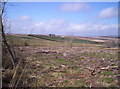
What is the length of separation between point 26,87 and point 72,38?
26.7m

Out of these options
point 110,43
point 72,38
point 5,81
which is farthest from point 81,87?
point 72,38

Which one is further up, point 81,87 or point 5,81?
point 5,81

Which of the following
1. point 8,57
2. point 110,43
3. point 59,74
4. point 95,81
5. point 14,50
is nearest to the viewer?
point 95,81

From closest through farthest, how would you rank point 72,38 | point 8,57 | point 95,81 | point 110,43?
point 95,81
point 8,57
point 110,43
point 72,38

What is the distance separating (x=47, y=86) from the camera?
177 inches

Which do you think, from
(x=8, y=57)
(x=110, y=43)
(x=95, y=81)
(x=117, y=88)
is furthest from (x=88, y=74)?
(x=110, y=43)

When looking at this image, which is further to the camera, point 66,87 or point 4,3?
point 4,3

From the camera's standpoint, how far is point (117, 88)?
4.37 meters

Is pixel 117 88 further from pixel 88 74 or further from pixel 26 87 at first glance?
pixel 26 87

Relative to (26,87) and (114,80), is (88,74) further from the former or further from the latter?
(26,87)

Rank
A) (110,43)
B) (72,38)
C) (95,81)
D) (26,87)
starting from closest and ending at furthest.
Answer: (26,87)
(95,81)
(110,43)
(72,38)

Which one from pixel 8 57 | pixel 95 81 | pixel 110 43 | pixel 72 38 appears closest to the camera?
pixel 95 81

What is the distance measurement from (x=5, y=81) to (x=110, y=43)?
22668 mm

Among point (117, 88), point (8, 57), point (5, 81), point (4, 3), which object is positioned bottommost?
point (117, 88)
